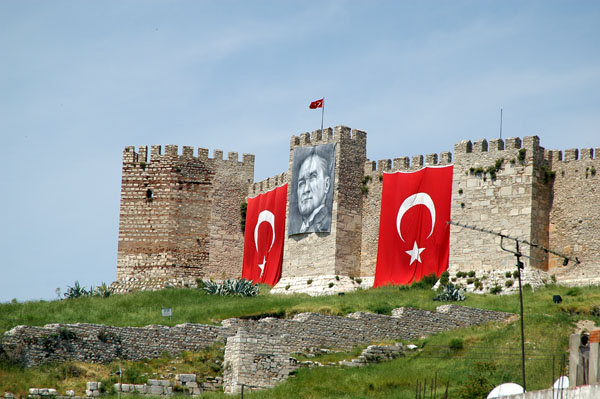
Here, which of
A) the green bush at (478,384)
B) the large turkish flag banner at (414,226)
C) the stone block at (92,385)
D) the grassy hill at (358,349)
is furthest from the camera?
the large turkish flag banner at (414,226)

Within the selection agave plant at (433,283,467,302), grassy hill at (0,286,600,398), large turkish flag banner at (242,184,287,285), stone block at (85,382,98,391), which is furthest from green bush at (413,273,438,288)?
stone block at (85,382,98,391)

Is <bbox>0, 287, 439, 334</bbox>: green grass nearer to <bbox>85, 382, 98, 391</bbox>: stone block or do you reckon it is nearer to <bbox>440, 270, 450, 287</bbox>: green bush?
<bbox>440, 270, 450, 287</bbox>: green bush

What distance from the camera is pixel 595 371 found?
2203cm

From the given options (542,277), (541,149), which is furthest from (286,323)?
(541,149)

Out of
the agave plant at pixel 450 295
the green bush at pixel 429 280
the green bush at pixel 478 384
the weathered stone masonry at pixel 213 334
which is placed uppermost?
the green bush at pixel 429 280

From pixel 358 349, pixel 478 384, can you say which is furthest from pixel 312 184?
pixel 478 384

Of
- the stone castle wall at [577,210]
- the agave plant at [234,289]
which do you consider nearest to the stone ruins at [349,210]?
the stone castle wall at [577,210]

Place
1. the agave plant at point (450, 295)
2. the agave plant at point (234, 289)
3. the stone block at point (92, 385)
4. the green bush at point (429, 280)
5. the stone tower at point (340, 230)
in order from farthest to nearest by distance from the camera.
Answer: the stone tower at point (340, 230), the agave plant at point (234, 289), the green bush at point (429, 280), the agave plant at point (450, 295), the stone block at point (92, 385)

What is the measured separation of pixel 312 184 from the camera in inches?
1909

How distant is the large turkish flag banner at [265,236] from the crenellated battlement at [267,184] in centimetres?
26

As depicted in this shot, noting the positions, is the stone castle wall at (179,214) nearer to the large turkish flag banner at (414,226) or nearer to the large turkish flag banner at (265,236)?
the large turkish flag banner at (265,236)

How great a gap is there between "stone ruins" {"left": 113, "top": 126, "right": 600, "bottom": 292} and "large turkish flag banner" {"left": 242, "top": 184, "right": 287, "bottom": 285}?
614 millimetres

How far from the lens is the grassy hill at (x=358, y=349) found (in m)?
31.3

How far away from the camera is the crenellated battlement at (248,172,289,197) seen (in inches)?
2014
